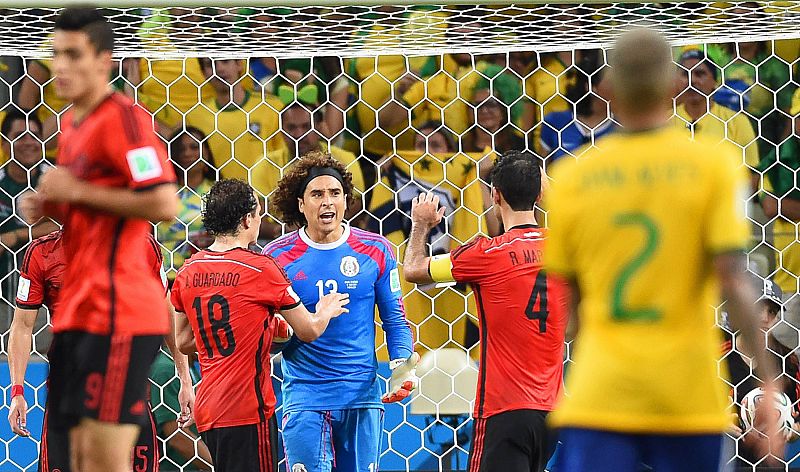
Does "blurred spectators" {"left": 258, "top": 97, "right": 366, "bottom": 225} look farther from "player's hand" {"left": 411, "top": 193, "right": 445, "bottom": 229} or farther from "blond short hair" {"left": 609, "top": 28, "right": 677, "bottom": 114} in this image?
"blond short hair" {"left": 609, "top": 28, "right": 677, "bottom": 114}

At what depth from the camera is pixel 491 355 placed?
4371 mm

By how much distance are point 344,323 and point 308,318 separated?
0.36 m

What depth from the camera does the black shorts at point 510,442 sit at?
4.25 m

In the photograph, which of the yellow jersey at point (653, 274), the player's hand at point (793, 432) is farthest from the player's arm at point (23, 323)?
the player's hand at point (793, 432)

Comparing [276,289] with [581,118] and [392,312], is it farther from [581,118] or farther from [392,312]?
[581,118]

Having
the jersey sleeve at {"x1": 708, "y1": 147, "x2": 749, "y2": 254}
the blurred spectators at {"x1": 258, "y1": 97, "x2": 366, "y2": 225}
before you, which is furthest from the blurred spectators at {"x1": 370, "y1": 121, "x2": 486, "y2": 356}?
the jersey sleeve at {"x1": 708, "y1": 147, "x2": 749, "y2": 254}

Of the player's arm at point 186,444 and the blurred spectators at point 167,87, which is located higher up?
the blurred spectators at point 167,87

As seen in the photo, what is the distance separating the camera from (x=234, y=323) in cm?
445

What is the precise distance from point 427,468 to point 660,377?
12.0 feet

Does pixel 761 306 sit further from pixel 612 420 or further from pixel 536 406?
pixel 612 420

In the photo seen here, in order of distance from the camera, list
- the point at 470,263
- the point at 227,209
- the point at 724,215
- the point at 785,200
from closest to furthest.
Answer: the point at 724,215 → the point at 470,263 → the point at 227,209 → the point at 785,200

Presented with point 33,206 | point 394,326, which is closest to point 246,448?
point 394,326

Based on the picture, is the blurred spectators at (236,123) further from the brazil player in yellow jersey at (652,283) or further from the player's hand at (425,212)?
the brazil player in yellow jersey at (652,283)

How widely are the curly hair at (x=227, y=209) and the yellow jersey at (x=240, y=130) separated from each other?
1.45m
